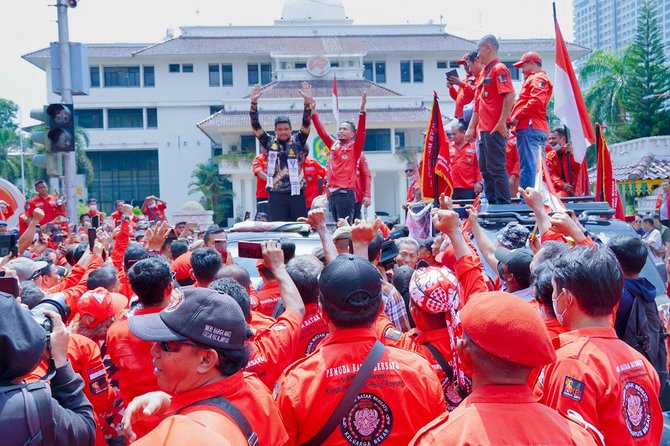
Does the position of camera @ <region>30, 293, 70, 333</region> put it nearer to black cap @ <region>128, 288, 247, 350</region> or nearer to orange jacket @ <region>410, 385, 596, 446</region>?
black cap @ <region>128, 288, 247, 350</region>

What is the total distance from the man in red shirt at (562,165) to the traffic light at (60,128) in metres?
6.03

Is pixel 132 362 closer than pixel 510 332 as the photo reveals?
No

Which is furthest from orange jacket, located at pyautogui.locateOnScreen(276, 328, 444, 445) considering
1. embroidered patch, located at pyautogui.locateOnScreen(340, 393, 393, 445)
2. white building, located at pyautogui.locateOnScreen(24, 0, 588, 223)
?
white building, located at pyautogui.locateOnScreen(24, 0, 588, 223)

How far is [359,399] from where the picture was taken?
2.91m

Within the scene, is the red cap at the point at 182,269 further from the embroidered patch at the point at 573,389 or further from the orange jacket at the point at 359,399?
the embroidered patch at the point at 573,389

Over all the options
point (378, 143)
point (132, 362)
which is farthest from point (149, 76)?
point (132, 362)

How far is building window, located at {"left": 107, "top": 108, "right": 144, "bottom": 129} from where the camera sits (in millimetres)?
55500

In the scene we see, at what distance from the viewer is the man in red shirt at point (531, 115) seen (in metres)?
8.52

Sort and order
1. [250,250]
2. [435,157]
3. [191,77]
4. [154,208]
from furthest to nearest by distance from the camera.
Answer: [191,77] < [154,208] < [435,157] < [250,250]

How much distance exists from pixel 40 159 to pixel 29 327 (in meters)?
8.03

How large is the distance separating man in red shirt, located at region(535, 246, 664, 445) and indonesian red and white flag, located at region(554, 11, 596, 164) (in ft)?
18.6

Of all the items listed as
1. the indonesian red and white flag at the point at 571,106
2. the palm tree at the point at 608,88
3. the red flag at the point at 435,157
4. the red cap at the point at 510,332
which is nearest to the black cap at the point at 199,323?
the red cap at the point at 510,332

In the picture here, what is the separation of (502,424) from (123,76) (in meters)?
56.9

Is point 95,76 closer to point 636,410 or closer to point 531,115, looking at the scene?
point 531,115
